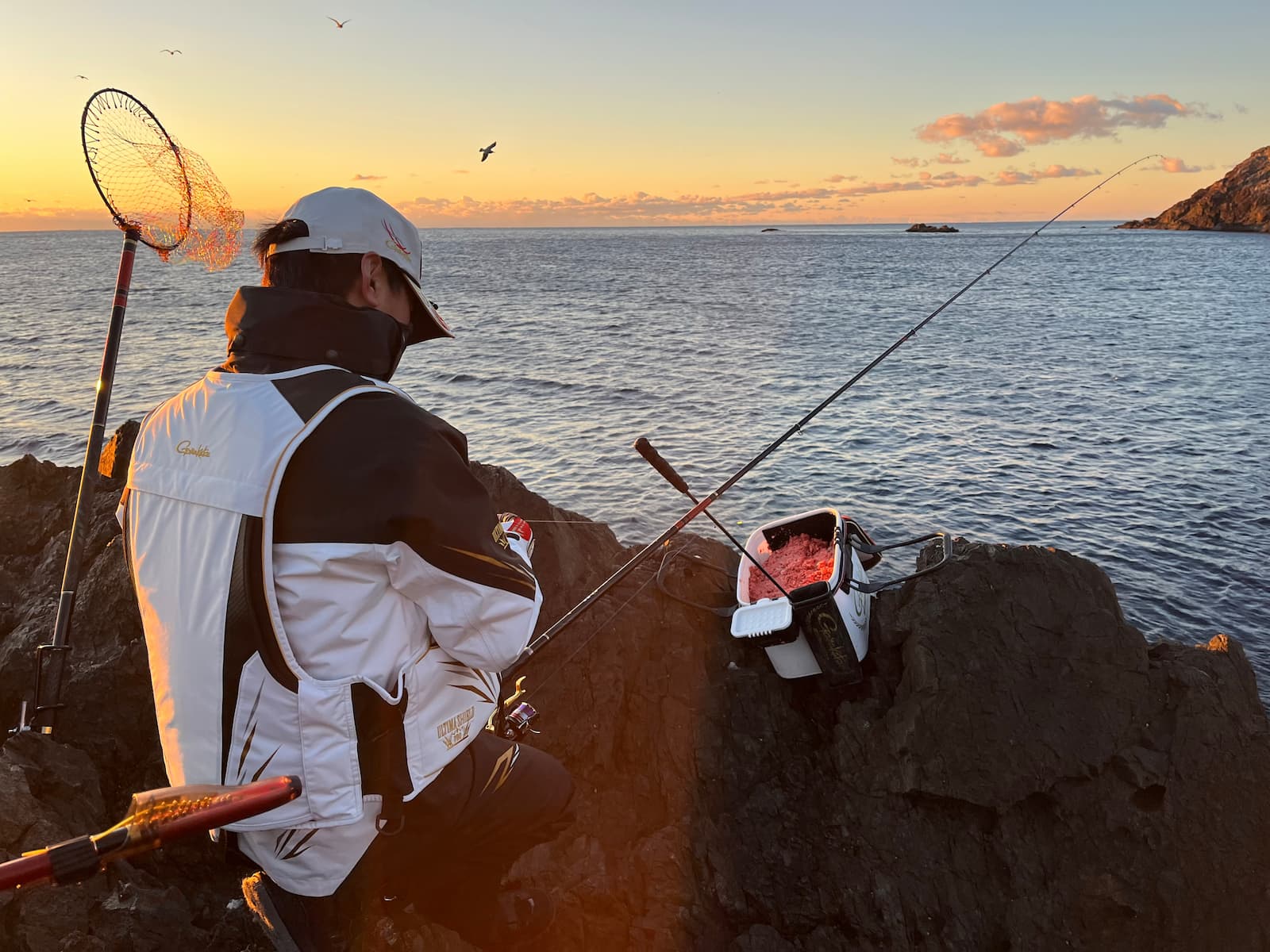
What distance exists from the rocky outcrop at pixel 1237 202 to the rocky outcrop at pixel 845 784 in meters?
150

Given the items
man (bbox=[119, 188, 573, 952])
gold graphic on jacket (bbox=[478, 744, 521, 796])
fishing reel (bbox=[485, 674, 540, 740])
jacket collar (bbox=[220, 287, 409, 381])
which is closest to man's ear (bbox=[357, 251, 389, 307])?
man (bbox=[119, 188, 573, 952])

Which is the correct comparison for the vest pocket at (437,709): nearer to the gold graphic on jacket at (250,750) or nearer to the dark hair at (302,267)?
the gold graphic on jacket at (250,750)

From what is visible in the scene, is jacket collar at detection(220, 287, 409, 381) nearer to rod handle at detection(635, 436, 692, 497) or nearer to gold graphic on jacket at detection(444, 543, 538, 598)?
gold graphic on jacket at detection(444, 543, 538, 598)

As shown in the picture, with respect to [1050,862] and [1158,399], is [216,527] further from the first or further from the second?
[1158,399]

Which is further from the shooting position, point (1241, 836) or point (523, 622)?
point (1241, 836)

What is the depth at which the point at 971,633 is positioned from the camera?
518 cm

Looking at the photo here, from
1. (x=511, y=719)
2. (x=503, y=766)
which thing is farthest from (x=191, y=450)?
(x=511, y=719)

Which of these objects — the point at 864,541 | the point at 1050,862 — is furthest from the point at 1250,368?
the point at 1050,862

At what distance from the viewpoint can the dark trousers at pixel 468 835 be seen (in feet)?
8.57

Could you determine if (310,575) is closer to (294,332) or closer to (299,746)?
(299,746)

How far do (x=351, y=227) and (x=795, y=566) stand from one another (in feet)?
16.9

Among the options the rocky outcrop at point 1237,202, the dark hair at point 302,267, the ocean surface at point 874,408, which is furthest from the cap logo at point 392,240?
the rocky outcrop at point 1237,202

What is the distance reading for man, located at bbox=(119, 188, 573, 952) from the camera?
6.83 feet

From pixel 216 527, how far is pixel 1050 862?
4690 millimetres
